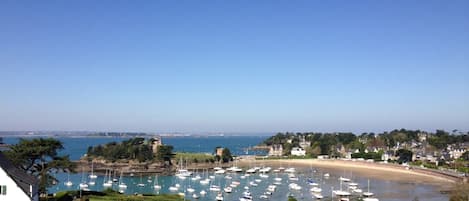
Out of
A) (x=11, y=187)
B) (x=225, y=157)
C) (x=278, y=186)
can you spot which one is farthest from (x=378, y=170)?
(x=11, y=187)

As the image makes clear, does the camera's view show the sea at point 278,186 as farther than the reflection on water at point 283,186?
No

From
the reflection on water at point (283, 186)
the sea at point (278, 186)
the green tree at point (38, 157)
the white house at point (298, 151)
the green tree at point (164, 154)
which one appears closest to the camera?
the green tree at point (38, 157)

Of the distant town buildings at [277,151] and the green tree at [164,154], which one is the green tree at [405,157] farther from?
the green tree at [164,154]

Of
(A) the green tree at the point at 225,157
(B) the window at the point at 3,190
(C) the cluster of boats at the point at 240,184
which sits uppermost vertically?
(B) the window at the point at 3,190

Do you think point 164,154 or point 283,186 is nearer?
point 283,186

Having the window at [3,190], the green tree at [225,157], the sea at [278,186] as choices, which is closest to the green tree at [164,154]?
the sea at [278,186]

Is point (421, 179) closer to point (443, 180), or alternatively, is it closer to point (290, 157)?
point (443, 180)

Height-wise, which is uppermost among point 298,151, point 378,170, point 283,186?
point 298,151

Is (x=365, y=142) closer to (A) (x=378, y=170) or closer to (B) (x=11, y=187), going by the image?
(A) (x=378, y=170)

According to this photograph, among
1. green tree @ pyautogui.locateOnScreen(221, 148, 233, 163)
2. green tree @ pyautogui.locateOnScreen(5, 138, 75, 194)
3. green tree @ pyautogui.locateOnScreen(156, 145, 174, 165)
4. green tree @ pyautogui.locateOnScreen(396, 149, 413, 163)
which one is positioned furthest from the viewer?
green tree @ pyautogui.locateOnScreen(221, 148, 233, 163)

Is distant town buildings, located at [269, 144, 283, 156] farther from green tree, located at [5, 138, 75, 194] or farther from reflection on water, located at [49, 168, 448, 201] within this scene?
green tree, located at [5, 138, 75, 194]

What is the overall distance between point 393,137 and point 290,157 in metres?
31.6

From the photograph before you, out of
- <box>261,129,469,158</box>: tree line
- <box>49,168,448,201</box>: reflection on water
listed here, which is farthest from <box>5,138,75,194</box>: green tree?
<box>261,129,469,158</box>: tree line

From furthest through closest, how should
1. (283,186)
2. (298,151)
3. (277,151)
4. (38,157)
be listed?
(277,151) → (298,151) → (283,186) → (38,157)
